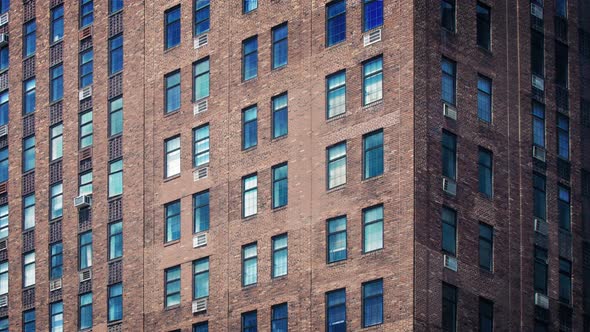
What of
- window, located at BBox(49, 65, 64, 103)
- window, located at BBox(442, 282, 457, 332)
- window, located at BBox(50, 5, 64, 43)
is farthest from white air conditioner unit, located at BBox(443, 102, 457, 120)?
window, located at BBox(50, 5, 64, 43)

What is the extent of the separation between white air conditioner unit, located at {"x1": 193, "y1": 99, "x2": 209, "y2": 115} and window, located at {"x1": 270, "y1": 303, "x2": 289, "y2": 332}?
10.4 meters

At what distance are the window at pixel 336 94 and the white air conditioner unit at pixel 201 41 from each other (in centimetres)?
824

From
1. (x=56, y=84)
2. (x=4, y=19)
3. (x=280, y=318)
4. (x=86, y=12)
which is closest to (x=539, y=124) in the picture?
(x=280, y=318)

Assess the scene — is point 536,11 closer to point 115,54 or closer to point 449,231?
point 449,231

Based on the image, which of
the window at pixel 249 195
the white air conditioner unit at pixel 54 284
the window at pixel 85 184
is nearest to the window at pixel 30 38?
the window at pixel 85 184

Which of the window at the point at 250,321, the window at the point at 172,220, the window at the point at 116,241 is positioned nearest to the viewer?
the window at the point at 250,321

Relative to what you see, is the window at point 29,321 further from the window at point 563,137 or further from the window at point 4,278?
the window at point 563,137

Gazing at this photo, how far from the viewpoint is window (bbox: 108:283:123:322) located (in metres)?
96.3

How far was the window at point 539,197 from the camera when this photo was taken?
9131cm

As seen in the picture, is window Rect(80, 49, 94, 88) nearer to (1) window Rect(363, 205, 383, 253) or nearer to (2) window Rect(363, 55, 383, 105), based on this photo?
(2) window Rect(363, 55, 383, 105)

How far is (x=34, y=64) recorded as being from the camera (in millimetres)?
105188

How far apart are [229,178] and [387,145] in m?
8.96

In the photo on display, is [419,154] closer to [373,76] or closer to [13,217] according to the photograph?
[373,76]

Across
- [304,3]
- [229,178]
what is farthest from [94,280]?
[304,3]
